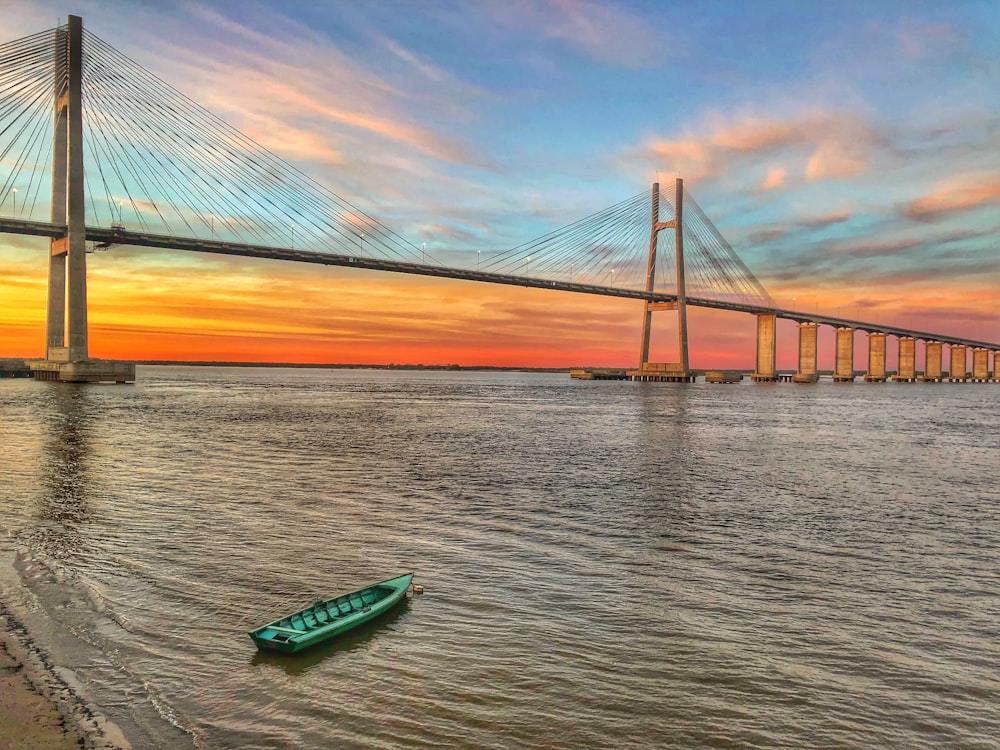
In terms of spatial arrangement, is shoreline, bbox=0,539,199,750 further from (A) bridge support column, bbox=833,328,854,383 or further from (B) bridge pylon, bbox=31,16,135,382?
(A) bridge support column, bbox=833,328,854,383

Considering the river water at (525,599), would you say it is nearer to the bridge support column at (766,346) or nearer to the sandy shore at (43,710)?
Answer: the sandy shore at (43,710)

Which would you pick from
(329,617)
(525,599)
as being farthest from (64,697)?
(525,599)

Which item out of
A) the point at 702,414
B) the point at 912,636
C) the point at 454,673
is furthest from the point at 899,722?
the point at 702,414

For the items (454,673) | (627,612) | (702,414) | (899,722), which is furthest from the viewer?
(702,414)

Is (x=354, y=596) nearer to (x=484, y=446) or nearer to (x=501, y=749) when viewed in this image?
(x=501, y=749)

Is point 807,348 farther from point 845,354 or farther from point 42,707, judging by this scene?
point 42,707

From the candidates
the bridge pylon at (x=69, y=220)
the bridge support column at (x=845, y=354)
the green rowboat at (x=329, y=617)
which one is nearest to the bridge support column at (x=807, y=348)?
the bridge support column at (x=845, y=354)
